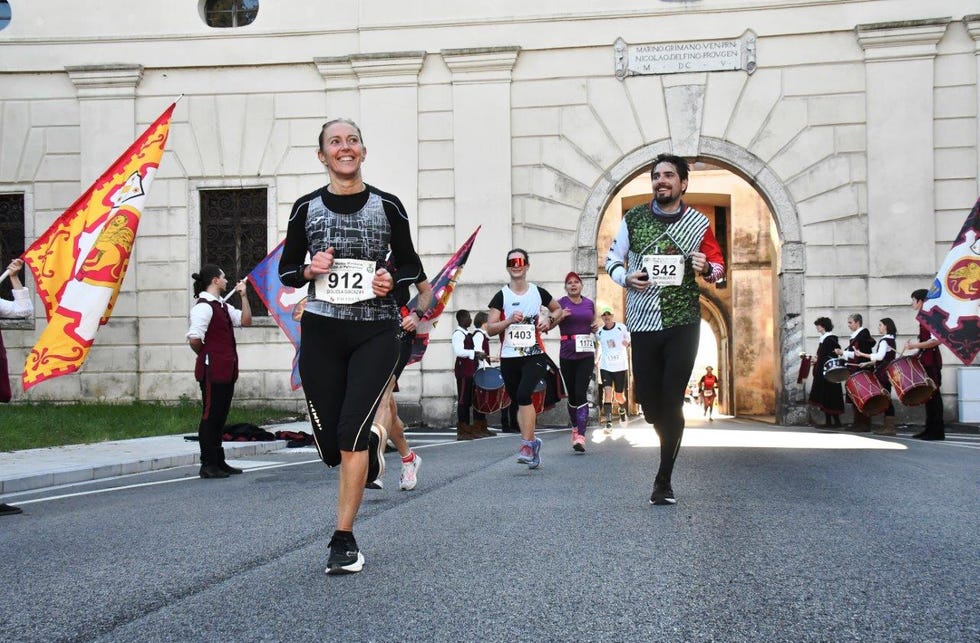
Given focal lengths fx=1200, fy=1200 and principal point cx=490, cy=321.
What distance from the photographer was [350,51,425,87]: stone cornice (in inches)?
808

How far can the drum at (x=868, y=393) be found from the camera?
15.7 meters

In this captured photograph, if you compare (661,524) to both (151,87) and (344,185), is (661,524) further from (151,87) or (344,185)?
(151,87)

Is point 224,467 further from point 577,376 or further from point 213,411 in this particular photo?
point 577,376

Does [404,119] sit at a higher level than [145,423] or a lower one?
higher

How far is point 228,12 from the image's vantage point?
21.6 metres

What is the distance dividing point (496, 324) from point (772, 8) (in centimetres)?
1177

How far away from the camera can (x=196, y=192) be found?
2116 centimetres

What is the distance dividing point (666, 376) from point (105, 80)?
16.4 meters

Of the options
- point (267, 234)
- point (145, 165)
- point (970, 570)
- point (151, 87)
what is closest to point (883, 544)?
point (970, 570)

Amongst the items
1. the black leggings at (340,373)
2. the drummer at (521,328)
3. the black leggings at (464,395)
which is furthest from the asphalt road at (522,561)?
the black leggings at (464,395)

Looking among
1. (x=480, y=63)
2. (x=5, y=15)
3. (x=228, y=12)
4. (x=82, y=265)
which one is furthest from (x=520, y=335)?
(x=5, y=15)

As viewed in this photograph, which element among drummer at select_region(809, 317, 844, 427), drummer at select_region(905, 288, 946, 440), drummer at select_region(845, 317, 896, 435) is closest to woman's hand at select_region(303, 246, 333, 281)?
drummer at select_region(905, 288, 946, 440)

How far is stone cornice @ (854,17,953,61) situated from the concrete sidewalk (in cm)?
1165

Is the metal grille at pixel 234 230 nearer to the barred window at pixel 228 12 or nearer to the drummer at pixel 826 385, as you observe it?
the barred window at pixel 228 12
